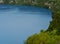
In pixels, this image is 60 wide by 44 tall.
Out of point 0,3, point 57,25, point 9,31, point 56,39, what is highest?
point 56,39

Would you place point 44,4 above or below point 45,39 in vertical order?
below

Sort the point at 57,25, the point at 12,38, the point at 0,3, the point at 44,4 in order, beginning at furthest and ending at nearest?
1. the point at 0,3
2. the point at 44,4
3. the point at 12,38
4. the point at 57,25

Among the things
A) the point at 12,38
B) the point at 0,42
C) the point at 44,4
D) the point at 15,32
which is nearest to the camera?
the point at 0,42

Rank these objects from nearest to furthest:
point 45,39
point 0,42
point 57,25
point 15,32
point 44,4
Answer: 1. point 45,39
2. point 57,25
3. point 0,42
4. point 15,32
5. point 44,4

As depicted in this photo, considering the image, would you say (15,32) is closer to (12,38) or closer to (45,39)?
(12,38)

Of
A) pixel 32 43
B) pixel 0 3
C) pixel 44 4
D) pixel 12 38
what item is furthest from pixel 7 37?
pixel 0 3

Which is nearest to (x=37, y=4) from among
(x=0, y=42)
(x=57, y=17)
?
(x=0, y=42)

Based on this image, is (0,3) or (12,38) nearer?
(12,38)

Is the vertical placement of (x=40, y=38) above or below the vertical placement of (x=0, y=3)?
above

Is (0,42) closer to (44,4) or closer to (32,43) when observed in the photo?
(32,43)

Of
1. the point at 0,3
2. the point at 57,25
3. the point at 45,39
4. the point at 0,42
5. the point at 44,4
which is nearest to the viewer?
the point at 45,39
